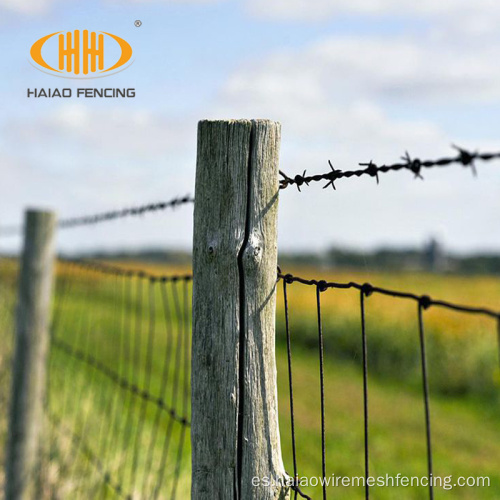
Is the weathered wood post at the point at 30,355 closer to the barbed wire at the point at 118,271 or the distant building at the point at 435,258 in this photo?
the barbed wire at the point at 118,271

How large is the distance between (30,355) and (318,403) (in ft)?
17.8

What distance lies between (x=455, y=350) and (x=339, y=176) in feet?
26.4

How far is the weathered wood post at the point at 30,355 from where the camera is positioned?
360 cm

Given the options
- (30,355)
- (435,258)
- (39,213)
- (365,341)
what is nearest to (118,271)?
(39,213)

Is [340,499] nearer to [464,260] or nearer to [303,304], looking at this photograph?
[303,304]

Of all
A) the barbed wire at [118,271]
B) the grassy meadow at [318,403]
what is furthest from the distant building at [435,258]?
the barbed wire at [118,271]

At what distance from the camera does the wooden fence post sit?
154 cm

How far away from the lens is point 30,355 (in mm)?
3678

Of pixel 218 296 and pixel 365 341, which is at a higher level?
pixel 218 296

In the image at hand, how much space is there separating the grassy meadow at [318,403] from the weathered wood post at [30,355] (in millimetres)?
171

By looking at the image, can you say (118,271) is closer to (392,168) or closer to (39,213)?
(39,213)

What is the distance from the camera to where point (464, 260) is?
129 feet

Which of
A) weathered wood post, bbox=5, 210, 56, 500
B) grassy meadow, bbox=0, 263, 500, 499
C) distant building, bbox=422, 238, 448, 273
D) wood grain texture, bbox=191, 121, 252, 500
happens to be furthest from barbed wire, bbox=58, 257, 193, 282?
distant building, bbox=422, 238, 448, 273

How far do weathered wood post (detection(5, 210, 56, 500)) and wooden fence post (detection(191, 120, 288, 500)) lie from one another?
228 cm
